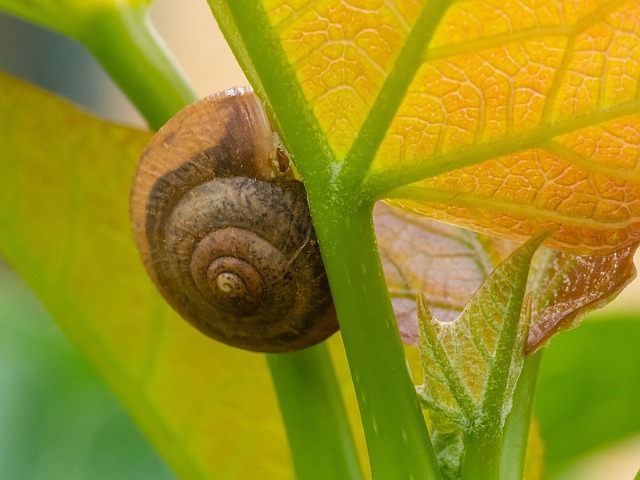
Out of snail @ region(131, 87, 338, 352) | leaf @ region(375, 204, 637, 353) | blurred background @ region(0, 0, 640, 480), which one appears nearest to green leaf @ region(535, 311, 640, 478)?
blurred background @ region(0, 0, 640, 480)

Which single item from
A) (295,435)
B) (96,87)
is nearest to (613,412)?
(295,435)

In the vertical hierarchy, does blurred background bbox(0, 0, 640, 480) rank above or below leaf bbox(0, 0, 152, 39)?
below

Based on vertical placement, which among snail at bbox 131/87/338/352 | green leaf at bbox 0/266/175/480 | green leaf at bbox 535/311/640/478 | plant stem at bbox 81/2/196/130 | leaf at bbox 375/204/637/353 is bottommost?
green leaf at bbox 535/311/640/478

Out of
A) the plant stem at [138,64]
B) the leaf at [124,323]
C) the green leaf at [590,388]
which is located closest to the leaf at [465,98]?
the plant stem at [138,64]

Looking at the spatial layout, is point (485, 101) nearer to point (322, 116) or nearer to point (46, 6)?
point (322, 116)

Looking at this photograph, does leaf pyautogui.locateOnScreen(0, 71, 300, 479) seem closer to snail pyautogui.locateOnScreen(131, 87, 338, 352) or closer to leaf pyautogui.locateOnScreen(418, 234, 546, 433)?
snail pyautogui.locateOnScreen(131, 87, 338, 352)

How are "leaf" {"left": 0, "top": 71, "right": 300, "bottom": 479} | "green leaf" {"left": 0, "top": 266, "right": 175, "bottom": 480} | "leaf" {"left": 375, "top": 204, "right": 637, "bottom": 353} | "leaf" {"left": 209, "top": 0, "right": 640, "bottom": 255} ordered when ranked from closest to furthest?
"leaf" {"left": 209, "top": 0, "right": 640, "bottom": 255} < "leaf" {"left": 375, "top": 204, "right": 637, "bottom": 353} < "leaf" {"left": 0, "top": 71, "right": 300, "bottom": 479} < "green leaf" {"left": 0, "top": 266, "right": 175, "bottom": 480}

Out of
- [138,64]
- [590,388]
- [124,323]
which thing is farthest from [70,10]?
[590,388]

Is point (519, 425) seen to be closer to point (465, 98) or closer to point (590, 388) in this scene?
point (465, 98)
